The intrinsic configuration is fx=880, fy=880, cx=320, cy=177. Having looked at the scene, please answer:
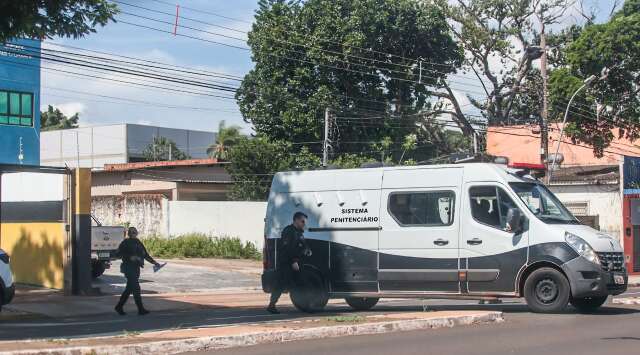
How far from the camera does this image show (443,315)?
42.5 feet

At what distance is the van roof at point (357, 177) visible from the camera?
48.9ft

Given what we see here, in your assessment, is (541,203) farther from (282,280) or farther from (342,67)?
(342,67)

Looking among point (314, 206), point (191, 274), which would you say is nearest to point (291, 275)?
point (314, 206)

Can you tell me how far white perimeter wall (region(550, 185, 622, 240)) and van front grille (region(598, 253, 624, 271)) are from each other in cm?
2344

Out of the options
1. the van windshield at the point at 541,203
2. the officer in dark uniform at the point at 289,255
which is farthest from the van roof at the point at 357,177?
the officer in dark uniform at the point at 289,255

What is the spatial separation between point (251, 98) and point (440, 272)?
28066 millimetres

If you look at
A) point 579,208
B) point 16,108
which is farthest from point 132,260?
point 579,208

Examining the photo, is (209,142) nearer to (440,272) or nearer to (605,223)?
(605,223)

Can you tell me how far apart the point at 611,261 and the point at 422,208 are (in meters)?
3.21

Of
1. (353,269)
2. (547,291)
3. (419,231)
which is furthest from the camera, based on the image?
(353,269)

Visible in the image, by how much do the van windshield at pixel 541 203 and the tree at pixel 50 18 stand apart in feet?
23.6

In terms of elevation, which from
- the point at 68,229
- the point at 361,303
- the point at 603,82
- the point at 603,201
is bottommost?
the point at 361,303

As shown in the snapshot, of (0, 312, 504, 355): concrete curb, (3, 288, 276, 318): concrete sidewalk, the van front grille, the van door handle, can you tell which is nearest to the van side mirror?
the van door handle

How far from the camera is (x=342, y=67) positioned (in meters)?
40.9
